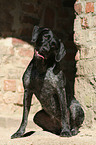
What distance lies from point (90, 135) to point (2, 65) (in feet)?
6.60

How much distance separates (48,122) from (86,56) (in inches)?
38.3

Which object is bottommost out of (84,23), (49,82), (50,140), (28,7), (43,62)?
(50,140)

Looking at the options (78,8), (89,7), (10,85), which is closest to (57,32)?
(10,85)

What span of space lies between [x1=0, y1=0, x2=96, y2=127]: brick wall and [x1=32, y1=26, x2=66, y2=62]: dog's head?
71cm

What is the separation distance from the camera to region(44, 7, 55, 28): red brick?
4918 mm

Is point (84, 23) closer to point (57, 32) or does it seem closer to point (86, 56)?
point (86, 56)

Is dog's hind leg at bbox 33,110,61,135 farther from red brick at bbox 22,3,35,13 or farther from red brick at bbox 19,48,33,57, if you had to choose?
red brick at bbox 22,3,35,13

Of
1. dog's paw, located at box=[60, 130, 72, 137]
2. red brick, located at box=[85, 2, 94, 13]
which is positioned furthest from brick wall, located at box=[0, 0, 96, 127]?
dog's paw, located at box=[60, 130, 72, 137]

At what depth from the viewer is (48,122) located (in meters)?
3.16

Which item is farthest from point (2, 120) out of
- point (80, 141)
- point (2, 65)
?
point (80, 141)

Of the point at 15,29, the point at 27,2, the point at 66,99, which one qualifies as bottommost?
the point at 66,99

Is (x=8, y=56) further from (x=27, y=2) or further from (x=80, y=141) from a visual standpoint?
(x=80, y=141)

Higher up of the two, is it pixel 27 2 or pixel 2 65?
pixel 27 2

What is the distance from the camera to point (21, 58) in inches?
182
